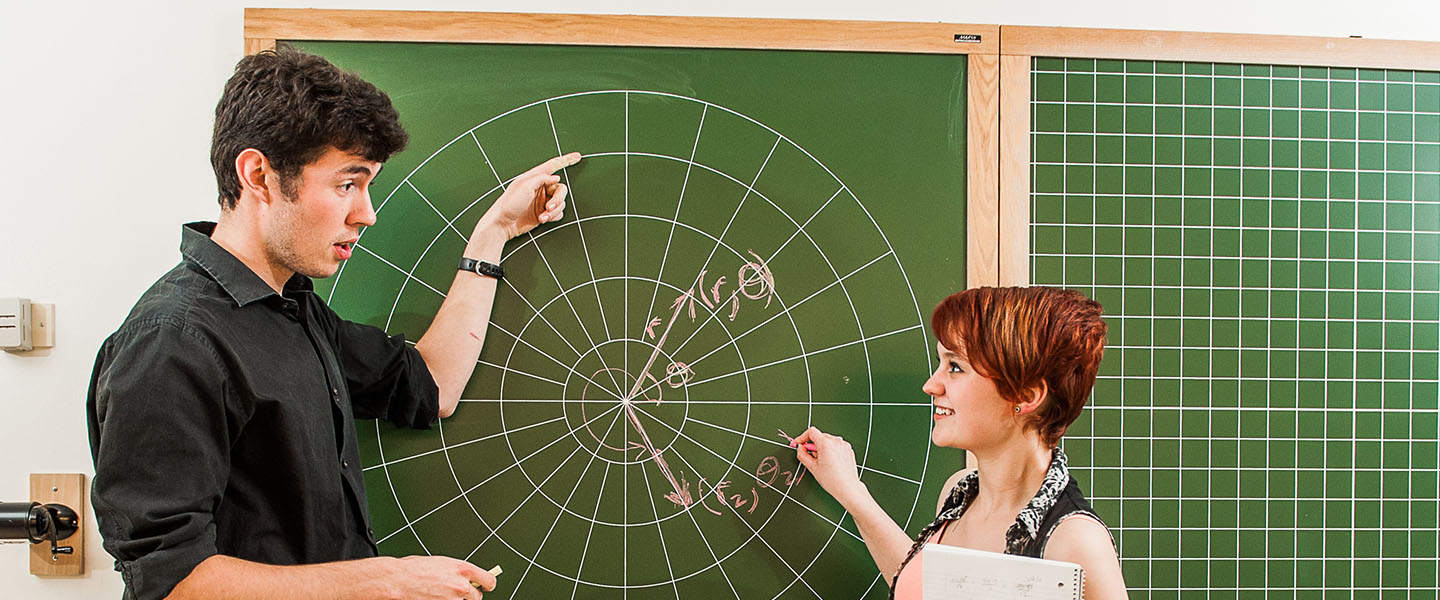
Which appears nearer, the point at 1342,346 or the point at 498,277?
the point at 498,277

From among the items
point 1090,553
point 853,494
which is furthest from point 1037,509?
point 853,494

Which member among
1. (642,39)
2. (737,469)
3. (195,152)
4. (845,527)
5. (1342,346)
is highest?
(642,39)

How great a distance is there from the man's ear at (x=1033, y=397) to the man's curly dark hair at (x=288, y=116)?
971 millimetres

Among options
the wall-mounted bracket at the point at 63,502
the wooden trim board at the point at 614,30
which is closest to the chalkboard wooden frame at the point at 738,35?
the wooden trim board at the point at 614,30

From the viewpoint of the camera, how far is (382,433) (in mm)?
1629

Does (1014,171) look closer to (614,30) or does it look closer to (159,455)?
(614,30)

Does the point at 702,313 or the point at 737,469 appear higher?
the point at 702,313

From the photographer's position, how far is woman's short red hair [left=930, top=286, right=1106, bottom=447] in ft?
4.22

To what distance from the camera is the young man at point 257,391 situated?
1.14m

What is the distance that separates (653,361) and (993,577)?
2.39 feet

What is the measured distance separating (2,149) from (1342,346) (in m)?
2.42

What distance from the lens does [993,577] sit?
113 cm

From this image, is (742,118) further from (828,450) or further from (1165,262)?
(1165,262)

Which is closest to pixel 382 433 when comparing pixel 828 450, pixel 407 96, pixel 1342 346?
pixel 407 96
